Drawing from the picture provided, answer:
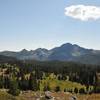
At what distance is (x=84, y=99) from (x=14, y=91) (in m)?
34.6

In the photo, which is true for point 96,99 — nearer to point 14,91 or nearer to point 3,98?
point 14,91

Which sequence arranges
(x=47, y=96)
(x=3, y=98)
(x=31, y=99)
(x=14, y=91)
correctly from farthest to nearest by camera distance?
(x=14, y=91) < (x=31, y=99) < (x=47, y=96) < (x=3, y=98)

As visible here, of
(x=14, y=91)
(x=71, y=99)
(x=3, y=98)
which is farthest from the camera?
(x=14, y=91)

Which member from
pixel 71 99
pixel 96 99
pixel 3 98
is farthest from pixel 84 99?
pixel 3 98

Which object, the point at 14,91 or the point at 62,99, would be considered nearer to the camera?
the point at 62,99

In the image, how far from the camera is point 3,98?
3725 inches

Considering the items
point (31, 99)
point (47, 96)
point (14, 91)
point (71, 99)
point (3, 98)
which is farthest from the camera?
point (14, 91)

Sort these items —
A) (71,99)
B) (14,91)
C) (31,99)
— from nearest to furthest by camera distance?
(31,99) < (71,99) < (14,91)

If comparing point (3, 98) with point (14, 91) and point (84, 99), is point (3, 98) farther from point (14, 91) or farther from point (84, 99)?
point (84, 99)

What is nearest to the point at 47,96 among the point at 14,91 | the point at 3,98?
the point at 3,98

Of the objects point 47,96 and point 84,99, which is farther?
point 84,99

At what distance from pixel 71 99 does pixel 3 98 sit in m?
42.1

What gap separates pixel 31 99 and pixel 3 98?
26.2 meters

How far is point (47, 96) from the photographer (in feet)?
359
